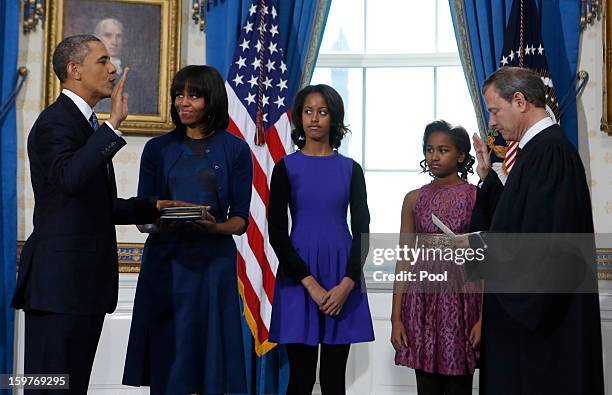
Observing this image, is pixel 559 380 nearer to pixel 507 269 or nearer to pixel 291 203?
pixel 507 269

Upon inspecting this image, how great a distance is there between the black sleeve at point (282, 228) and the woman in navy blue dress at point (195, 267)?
33cm

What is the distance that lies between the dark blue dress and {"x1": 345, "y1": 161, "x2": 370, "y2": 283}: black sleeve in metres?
0.59

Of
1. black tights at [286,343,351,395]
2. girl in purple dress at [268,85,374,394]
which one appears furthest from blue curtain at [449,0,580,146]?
black tights at [286,343,351,395]

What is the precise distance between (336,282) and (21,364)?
2354 millimetres

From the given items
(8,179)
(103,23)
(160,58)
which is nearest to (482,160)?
(160,58)

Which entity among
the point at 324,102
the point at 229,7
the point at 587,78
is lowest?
the point at 324,102

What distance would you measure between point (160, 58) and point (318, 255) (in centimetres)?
209

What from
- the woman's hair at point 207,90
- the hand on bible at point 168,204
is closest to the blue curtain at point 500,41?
the woman's hair at point 207,90

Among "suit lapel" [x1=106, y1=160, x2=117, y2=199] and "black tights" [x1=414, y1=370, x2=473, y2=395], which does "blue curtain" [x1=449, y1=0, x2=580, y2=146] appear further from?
"suit lapel" [x1=106, y1=160, x2=117, y2=199]

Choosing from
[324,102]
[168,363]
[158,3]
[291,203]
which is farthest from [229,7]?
[168,363]

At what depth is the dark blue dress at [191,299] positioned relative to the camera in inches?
113

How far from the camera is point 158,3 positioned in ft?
15.6

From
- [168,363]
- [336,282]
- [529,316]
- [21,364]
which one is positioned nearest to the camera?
[529,316]

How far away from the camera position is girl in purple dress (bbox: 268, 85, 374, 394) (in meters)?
3.27
